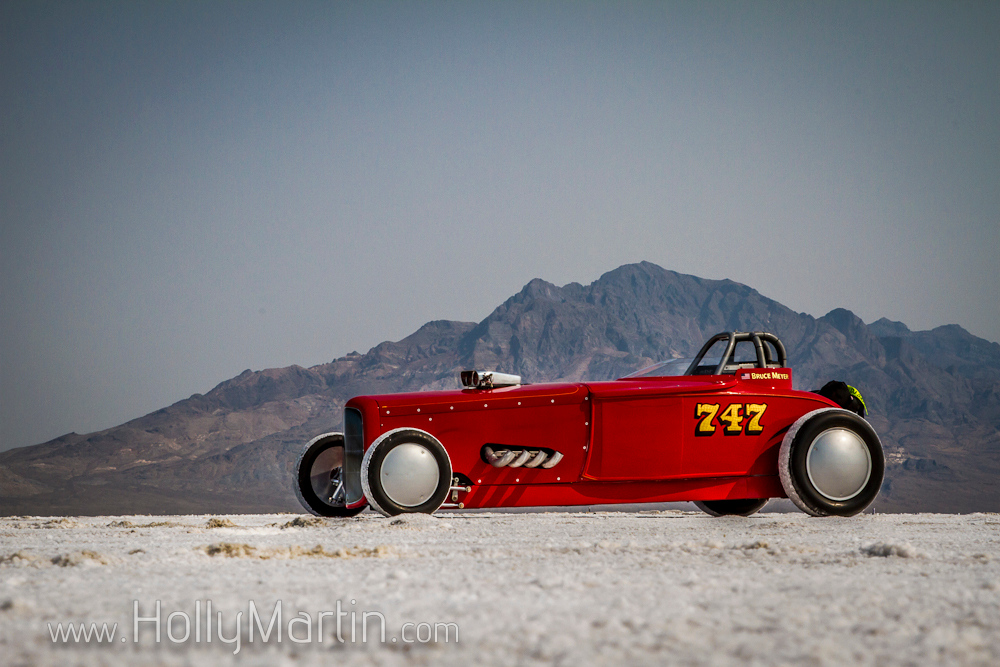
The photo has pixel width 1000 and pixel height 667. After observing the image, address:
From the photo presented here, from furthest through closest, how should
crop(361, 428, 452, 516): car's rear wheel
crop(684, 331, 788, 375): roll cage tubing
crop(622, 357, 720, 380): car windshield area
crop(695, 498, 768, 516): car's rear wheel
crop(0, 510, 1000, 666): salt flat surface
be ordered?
crop(695, 498, 768, 516): car's rear wheel → crop(622, 357, 720, 380): car windshield area → crop(684, 331, 788, 375): roll cage tubing → crop(361, 428, 452, 516): car's rear wheel → crop(0, 510, 1000, 666): salt flat surface

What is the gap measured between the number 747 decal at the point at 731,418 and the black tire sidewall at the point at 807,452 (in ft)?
1.32

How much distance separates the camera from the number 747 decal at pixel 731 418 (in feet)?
25.6

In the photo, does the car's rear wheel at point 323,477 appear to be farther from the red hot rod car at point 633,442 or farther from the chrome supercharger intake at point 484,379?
the chrome supercharger intake at point 484,379

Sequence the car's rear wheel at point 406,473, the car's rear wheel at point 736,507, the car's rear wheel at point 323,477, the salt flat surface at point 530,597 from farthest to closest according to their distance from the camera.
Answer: the car's rear wheel at point 736,507
the car's rear wheel at point 323,477
the car's rear wheel at point 406,473
the salt flat surface at point 530,597

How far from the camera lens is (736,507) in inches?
356

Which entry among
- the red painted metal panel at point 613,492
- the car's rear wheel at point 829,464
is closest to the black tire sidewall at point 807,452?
the car's rear wheel at point 829,464

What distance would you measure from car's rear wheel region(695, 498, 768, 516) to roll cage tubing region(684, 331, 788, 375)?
61.8 inches

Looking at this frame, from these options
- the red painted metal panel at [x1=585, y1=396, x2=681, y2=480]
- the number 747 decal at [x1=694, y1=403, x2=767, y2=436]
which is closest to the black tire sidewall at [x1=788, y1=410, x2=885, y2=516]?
the number 747 decal at [x1=694, y1=403, x2=767, y2=436]

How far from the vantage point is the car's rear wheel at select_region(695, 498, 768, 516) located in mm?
8953

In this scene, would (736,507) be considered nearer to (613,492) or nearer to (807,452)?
(807,452)

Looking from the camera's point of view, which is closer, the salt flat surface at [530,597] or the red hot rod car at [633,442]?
the salt flat surface at [530,597]

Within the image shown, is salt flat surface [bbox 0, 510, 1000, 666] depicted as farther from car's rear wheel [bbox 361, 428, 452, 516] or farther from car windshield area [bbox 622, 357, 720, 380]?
car windshield area [bbox 622, 357, 720, 380]

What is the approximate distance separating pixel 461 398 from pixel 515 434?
2.03 ft

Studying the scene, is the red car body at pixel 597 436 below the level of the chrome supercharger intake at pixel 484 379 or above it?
below
